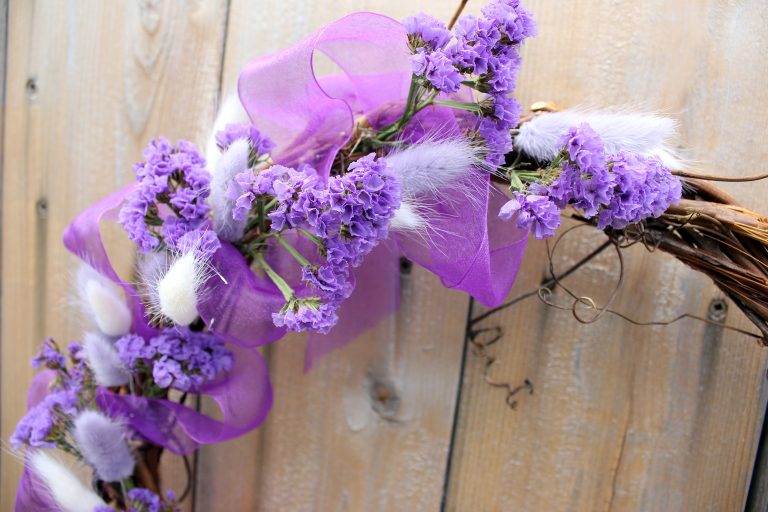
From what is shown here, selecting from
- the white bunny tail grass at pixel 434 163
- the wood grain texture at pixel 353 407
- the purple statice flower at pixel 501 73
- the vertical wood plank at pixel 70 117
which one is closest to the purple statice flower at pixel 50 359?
the vertical wood plank at pixel 70 117

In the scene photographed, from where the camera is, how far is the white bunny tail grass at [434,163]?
0.55 metres

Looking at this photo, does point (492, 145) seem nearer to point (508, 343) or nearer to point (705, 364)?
point (508, 343)

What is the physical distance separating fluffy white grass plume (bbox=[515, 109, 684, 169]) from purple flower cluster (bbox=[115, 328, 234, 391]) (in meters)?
0.40

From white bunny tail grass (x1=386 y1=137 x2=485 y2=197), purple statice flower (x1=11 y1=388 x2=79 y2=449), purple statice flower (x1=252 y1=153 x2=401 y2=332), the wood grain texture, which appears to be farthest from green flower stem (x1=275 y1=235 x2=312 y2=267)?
purple statice flower (x1=11 y1=388 x2=79 y2=449)

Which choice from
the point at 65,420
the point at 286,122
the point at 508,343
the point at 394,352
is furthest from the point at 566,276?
the point at 65,420

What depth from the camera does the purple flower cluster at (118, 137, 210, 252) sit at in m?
0.58

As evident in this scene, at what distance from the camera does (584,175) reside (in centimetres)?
51

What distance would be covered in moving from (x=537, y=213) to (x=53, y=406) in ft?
1.88

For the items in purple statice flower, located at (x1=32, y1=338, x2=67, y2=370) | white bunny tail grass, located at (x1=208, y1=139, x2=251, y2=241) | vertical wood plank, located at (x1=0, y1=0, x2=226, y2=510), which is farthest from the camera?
vertical wood plank, located at (x1=0, y1=0, x2=226, y2=510)

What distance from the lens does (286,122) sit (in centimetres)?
64

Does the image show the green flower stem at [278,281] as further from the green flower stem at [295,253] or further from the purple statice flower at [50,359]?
the purple statice flower at [50,359]

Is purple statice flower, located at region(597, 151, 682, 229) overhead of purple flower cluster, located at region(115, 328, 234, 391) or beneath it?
overhead

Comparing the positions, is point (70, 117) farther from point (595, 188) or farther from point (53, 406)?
point (595, 188)

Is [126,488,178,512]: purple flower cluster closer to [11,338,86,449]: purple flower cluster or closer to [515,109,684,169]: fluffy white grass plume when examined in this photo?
[11,338,86,449]: purple flower cluster
